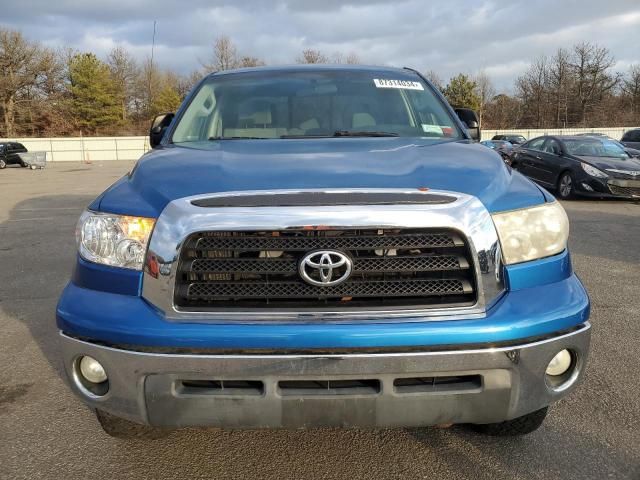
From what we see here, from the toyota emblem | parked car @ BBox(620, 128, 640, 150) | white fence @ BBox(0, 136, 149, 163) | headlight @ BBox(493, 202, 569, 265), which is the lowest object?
white fence @ BBox(0, 136, 149, 163)

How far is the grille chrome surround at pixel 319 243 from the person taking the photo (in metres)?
1.82

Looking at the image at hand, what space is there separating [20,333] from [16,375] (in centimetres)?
83

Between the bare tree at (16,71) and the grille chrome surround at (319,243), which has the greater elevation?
the bare tree at (16,71)

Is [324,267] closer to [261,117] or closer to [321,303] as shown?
[321,303]

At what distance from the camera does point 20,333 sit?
Answer: 13.2ft

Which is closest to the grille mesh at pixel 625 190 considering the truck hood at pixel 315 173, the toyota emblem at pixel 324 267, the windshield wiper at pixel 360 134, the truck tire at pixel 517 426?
the windshield wiper at pixel 360 134

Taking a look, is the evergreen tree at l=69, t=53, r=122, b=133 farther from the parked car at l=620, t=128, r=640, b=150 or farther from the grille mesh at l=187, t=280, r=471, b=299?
the grille mesh at l=187, t=280, r=471, b=299

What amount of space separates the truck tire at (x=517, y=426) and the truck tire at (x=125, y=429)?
5.00ft

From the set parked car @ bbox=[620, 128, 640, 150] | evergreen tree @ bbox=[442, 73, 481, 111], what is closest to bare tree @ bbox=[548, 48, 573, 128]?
evergreen tree @ bbox=[442, 73, 481, 111]

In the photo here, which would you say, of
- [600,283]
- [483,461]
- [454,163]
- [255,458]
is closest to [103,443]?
[255,458]

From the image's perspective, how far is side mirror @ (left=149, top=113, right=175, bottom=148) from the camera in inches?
139

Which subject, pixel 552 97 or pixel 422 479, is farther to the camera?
pixel 552 97

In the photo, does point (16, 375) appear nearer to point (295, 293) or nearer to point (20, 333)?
point (20, 333)

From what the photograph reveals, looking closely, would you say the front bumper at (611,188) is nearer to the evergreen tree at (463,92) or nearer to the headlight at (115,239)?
the headlight at (115,239)
